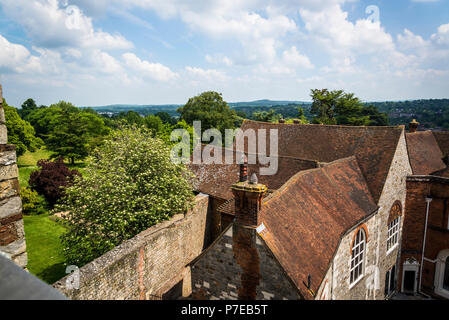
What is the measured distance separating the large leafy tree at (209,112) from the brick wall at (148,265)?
124 feet

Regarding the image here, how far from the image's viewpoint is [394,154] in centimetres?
1630

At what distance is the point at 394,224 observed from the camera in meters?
17.3

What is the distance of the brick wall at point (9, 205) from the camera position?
11.8ft

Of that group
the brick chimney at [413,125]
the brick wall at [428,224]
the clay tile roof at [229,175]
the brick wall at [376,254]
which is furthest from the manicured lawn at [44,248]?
the brick chimney at [413,125]

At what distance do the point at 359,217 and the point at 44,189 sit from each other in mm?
28256

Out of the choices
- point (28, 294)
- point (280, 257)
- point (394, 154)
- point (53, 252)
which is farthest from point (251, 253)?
point (53, 252)

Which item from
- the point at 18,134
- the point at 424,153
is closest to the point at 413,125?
the point at 424,153

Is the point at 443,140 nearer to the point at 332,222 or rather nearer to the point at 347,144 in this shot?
the point at 347,144

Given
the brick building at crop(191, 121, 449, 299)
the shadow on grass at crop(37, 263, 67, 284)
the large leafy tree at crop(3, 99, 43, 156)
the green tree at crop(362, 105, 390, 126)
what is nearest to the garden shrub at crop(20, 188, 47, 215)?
the shadow on grass at crop(37, 263, 67, 284)

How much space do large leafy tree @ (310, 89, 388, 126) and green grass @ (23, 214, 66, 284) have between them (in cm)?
5049

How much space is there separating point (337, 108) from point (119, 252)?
58.6 m

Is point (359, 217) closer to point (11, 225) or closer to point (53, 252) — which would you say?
point (11, 225)

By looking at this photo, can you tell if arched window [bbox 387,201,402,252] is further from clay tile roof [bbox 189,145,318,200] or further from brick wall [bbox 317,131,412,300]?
clay tile roof [bbox 189,145,318,200]

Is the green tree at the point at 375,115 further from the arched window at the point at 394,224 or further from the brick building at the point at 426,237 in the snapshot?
the arched window at the point at 394,224
